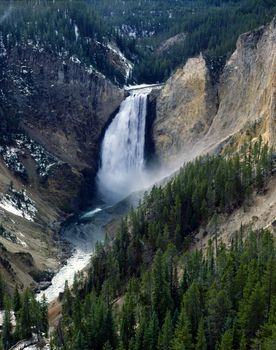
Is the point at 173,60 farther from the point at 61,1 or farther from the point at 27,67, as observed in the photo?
the point at 27,67

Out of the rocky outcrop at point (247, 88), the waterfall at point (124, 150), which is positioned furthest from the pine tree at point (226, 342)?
the waterfall at point (124, 150)

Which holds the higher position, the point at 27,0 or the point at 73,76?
the point at 27,0

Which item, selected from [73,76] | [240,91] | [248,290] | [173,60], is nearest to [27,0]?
[173,60]

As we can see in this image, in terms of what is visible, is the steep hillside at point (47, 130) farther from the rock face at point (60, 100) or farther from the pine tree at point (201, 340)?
the pine tree at point (201, 340)

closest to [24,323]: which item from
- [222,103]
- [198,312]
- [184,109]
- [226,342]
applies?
[198,312]

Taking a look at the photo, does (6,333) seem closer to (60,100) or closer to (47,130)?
(47,130)

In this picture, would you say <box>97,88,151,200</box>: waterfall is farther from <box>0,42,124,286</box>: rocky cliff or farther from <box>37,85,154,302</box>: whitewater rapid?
<box>0,42,124,286</box>: rocky cliff
